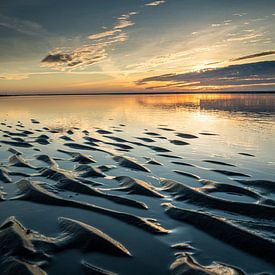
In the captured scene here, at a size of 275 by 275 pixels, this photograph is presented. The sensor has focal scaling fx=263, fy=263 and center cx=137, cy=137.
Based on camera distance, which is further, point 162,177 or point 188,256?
point 162,177

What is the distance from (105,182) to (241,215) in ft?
16.1

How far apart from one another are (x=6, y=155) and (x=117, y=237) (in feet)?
37.8

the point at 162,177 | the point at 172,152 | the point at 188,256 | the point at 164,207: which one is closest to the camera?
the point at 188,256

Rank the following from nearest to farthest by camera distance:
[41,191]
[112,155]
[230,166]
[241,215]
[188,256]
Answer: [188,256] → [241,215] → [41,191] → [230,166] → [112,155]

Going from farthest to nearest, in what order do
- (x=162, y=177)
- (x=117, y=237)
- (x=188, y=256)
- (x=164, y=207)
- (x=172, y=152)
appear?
(x=172, y=152) < (x=162, y=177) < (x=164, y=207) < (x=117, y=237) < (x=188, y=256)

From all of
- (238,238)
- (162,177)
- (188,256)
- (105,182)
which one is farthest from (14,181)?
(238,238)

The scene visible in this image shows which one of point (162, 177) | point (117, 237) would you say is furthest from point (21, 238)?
point (162, 177)

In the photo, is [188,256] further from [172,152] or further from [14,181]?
[172,152]

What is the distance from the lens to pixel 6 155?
1499cm

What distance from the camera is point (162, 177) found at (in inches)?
416

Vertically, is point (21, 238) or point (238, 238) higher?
point (21, 238)

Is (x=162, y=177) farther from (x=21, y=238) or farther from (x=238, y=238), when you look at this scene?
(x=21, y=238)

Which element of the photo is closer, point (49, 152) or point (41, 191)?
point (41, 191)

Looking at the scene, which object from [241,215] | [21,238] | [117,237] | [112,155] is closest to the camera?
[21,238]
